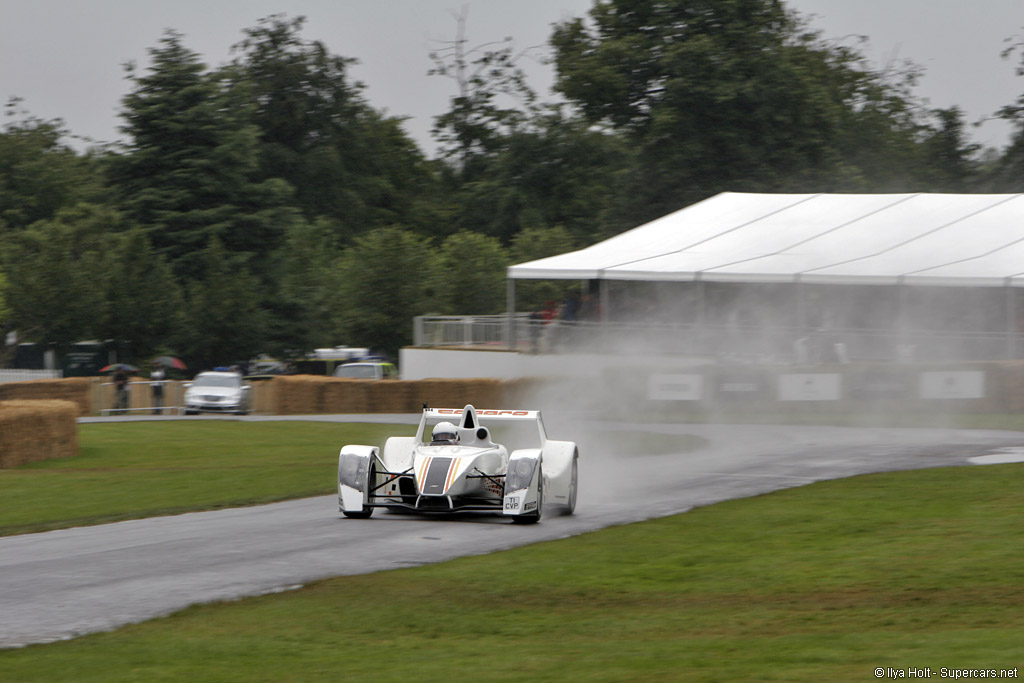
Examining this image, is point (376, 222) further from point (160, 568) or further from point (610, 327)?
point (160, 568)

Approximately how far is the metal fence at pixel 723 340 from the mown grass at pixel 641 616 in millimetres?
20790

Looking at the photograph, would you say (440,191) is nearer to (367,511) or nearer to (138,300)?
(138,300)

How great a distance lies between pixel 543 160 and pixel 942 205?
35257 mm

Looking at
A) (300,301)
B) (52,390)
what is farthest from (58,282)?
(52,390)

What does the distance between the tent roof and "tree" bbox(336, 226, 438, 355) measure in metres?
12.8

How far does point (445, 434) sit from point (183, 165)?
46.5 m

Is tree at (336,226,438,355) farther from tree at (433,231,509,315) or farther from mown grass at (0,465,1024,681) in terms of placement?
mown grass at (0,465,1024,681)

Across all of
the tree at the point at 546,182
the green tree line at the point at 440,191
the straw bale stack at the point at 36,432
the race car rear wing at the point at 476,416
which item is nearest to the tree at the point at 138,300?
the green tree line at the point at 440,191

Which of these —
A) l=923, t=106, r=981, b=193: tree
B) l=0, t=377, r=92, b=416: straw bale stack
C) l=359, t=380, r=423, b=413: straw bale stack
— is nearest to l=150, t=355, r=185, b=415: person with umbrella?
l=0, t=377, r=92, b=416: straw bale stack

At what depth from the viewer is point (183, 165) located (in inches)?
2308

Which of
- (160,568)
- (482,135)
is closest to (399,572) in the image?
(160,568)

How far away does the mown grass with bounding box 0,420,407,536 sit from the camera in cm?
1684

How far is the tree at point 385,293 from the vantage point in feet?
178

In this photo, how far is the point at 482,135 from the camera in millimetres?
81188
